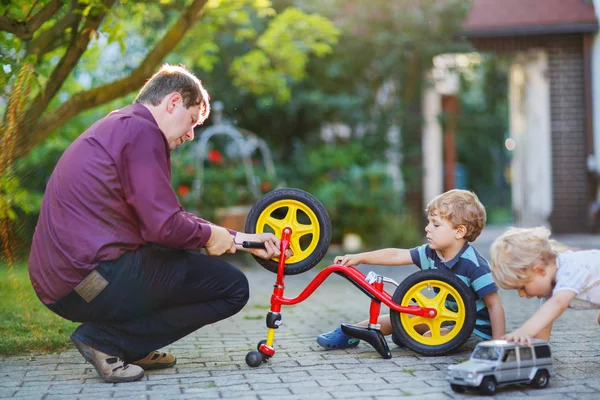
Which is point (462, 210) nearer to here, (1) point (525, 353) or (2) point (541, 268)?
(2) point (541, 268)

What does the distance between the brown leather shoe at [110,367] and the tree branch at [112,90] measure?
271cm

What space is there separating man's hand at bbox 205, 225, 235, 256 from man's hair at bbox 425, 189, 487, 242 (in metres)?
1.11

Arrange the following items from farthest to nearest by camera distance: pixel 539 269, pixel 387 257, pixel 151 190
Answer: pixel 387 257
pixel 539 269
pixel 151 190

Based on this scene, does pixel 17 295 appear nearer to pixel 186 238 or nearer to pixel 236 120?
pixel 186 238

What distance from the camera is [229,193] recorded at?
35.9 feet

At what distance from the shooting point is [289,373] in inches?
155

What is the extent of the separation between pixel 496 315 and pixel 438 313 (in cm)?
32

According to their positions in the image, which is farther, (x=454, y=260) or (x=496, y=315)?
(x=454, y=260)

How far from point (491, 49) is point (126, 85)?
30.5 ft

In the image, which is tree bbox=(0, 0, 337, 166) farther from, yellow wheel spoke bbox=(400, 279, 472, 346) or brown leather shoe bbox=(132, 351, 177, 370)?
yellow wheel spoke bbox=(400, 279, 472, 346)

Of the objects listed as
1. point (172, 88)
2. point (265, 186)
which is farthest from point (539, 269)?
point (265, 186)

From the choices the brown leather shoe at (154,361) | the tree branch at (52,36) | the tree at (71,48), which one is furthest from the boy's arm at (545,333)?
the tree branch at (52,36)

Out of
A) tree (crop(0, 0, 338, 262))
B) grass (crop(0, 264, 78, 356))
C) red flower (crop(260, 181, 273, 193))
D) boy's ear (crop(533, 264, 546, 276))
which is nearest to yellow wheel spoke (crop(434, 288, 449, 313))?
boy's ear (crop(533, 264, 546, 276))

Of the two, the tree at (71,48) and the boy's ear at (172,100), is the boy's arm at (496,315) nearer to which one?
the boy's ear at (172,100)
